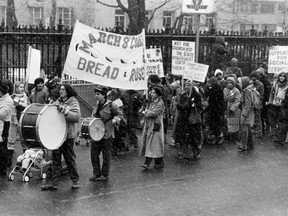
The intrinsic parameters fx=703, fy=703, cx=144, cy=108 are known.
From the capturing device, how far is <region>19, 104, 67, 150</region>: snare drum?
34.6 feet

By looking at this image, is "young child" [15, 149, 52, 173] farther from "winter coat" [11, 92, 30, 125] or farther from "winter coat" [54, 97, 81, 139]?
"winter coat" [11, 92, 30, 125]

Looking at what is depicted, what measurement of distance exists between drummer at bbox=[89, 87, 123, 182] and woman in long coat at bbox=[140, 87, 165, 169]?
1.12 m

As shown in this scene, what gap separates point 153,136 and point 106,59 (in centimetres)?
170

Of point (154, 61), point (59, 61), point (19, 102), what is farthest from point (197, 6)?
point (19, 102)

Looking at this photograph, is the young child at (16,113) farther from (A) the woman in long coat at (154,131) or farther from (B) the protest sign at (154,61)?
(B) the protest sign at (154,61)

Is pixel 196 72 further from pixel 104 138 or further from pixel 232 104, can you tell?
pixel 104 138

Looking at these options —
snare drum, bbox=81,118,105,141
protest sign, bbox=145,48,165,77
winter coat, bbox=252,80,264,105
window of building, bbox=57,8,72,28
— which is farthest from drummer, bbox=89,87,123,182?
window of building, bbox=57,8,72,28

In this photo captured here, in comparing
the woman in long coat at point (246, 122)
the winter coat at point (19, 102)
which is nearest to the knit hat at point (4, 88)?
the winter coat at point (19, 102)

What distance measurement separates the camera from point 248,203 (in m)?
10.5

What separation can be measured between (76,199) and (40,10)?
36778mm

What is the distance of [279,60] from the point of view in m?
18.6

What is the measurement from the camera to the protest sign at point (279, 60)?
18562mm

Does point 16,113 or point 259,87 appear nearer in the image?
point 16,113

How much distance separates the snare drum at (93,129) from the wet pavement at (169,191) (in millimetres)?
781
